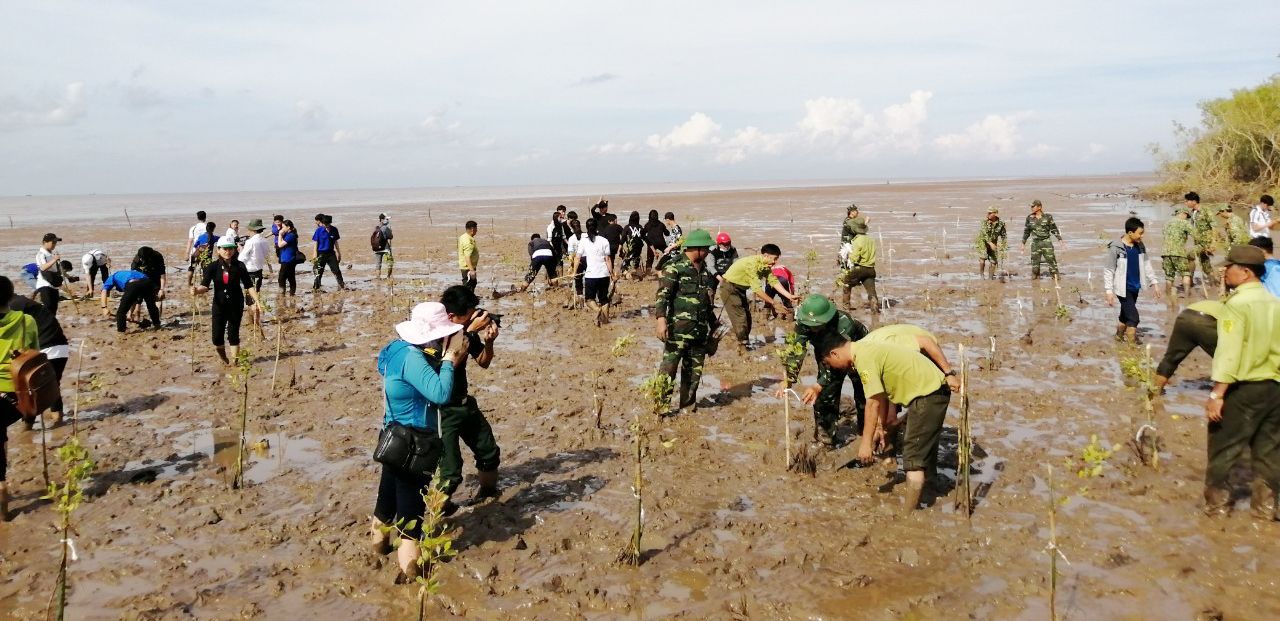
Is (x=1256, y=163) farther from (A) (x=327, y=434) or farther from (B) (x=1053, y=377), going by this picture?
(A) (x=327, y=434)

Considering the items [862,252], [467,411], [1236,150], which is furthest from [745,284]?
[1236,150]

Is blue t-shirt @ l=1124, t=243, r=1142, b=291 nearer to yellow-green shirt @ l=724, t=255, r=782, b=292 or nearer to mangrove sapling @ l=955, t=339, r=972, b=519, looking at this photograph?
yellow-green shirt @ l=724, t=255, r=782, b=292

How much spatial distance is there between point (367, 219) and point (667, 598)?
140 ft

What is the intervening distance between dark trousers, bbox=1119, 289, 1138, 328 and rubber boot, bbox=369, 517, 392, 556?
9.30 meters

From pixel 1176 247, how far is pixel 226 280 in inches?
566

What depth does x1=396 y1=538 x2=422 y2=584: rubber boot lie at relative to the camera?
4.77 meters

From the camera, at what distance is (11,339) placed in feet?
19.1

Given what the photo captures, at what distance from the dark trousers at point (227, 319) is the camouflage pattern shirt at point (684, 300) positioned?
5.75 metres

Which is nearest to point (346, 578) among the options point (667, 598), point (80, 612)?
point (80, 612)

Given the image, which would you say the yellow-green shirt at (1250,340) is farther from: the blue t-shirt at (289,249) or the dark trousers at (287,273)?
the dark trousers at (287,273)

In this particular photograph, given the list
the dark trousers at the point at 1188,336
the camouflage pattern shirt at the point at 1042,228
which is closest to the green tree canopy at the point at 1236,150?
the camouflage pattern shirt at the point at 1042,228

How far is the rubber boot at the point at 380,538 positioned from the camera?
16.7 ft

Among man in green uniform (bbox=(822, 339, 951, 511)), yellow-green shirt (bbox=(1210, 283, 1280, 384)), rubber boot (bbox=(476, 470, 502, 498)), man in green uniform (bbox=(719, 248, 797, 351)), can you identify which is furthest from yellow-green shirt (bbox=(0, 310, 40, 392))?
yellow-green shirt (bbox=(1210, 283, 1280, 384))

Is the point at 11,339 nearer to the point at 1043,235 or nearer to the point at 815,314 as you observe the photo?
the point at 815,314
